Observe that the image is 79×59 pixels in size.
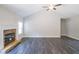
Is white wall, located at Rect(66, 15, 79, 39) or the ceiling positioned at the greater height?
the ceiling

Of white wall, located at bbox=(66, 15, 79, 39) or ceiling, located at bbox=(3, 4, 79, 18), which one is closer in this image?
ceiling, located at bbox=(3, 4, 79, 18)

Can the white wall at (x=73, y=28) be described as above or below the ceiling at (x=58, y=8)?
below

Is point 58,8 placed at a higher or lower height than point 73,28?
higher

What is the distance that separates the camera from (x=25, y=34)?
3.66 m

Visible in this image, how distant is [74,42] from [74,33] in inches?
11.5

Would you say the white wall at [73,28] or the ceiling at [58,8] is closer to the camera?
the ceiling at [58,8]

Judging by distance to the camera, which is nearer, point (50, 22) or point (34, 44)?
point (34, 44)

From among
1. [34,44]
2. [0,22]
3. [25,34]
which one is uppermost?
[0,22]

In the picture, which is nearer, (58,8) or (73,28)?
(58,8)
